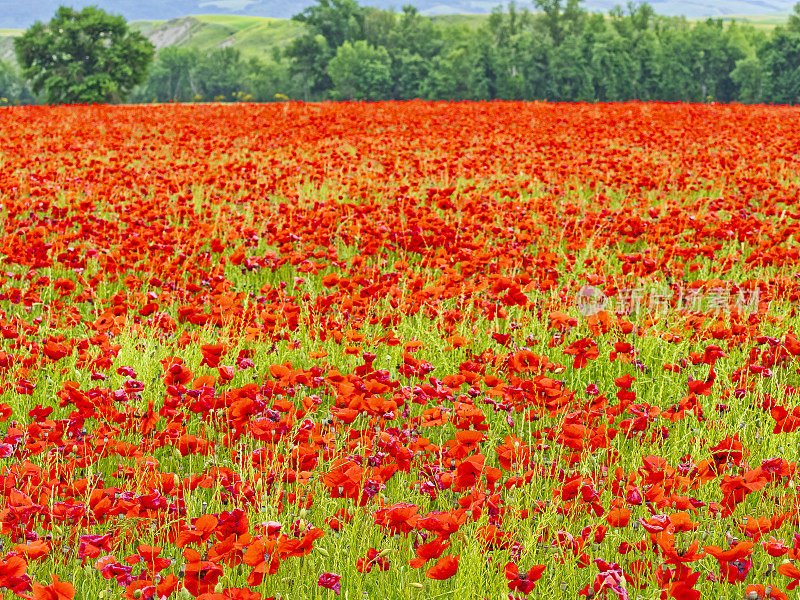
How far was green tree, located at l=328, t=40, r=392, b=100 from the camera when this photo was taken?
178 ft

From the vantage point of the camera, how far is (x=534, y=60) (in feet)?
163

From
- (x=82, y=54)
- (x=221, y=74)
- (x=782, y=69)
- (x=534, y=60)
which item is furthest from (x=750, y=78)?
(x=221, y=74)

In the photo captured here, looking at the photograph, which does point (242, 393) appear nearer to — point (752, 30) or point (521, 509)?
point (521, 509)

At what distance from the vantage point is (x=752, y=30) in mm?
63438

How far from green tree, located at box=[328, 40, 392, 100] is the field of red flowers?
1900 inches

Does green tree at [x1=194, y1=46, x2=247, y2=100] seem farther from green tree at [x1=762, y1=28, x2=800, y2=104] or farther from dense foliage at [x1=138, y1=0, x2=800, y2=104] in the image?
green tree at [x1=762, y1=28, x2=800, y2=104]

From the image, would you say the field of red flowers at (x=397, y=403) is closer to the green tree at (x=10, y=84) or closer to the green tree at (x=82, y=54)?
the green tree at (x=82, y=54)

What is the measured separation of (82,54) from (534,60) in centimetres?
2947

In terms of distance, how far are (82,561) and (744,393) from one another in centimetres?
286

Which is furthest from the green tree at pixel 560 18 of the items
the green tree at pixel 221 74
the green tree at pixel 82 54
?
the green tree at pixel 221 74

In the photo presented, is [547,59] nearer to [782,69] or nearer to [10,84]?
[782,69]

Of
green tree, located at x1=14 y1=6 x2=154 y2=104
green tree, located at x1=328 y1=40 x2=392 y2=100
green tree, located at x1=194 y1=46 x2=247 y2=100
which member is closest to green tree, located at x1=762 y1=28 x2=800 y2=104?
green tree, located at x1=328 y1=40 x2=392 y2=100

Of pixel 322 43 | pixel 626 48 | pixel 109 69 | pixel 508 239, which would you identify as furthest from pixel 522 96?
pixel 508 239

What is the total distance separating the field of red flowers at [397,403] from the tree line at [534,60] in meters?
41.5
